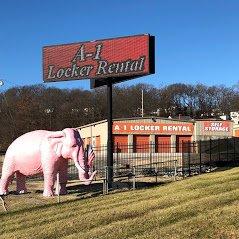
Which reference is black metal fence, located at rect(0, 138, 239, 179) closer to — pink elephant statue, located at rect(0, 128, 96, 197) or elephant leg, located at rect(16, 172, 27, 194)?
pink elephant statue, located at rect(0, 128, 96, 197)

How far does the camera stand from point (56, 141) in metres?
17.9

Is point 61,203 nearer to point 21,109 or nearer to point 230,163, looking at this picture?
point 230,163

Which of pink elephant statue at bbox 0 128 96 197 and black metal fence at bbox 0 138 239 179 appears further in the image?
black metal fence at bbox 0 138 239 179

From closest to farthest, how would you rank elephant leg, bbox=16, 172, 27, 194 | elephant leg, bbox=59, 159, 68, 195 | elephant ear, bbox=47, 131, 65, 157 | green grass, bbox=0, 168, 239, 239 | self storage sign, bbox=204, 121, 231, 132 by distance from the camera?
green grass, bbox=0, 168, 239, 239
elephant ear, bbox=47, 131, 65, 157
elephant leg, bbox=59, 159, 68, 195
elephant leg, bbox=16, 172, 27, 194
self storage sign, bbox=204, 121, 231, 132

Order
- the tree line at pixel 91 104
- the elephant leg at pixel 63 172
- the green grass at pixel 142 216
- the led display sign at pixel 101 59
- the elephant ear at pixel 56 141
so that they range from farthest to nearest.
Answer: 1. the tree line at pixel 91 104
2. the led display sign at pixel 101 59
3. the elephant leg at pixel 63 172
4. the elephant ear at pixel 56 141
5. the green grass at pixel 142 216

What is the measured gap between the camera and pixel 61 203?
1525cm

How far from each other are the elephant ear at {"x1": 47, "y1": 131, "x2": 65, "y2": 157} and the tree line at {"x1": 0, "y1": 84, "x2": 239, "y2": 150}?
219ft

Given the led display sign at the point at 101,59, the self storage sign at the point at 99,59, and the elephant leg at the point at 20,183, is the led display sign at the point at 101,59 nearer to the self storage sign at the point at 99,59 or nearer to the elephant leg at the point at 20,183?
the self storage sign at the point at 99,59

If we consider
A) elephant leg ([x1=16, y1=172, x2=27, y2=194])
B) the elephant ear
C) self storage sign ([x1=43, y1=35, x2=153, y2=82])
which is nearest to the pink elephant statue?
the elephant ear

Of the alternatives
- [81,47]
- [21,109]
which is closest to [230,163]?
[81,47]

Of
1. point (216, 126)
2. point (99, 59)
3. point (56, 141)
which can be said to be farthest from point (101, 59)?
point (216, 126)

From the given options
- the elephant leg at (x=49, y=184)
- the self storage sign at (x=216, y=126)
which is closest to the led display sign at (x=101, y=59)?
the elephant leg at (x=49, y=184)

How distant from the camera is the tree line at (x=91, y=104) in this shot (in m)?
89.9

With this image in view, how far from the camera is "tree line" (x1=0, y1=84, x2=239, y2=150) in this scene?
89938 millimetres
